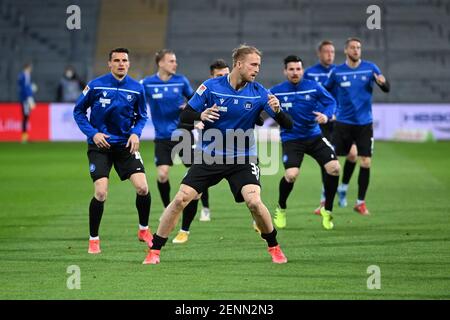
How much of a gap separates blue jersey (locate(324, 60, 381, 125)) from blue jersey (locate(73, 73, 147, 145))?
187 inches

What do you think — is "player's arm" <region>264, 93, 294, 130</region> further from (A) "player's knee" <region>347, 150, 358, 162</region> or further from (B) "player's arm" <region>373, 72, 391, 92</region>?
(A) "player's knee" <region>347, 150, 358, 162</region>

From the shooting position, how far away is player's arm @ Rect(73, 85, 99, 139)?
11516 mm

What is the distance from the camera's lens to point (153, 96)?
14547 millimetres

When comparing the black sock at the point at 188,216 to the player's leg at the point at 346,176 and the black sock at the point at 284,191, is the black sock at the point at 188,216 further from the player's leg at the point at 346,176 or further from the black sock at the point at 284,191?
the player's leg at the point at 346,176

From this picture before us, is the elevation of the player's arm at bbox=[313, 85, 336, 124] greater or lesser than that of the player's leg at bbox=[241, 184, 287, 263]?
greater

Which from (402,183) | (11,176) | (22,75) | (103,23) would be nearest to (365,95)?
(402,183)

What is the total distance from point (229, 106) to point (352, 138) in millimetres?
5888

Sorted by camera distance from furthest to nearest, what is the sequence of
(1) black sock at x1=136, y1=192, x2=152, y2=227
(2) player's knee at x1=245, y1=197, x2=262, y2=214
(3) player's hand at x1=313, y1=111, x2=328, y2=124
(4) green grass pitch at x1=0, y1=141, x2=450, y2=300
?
(3) player's hand at x1=313, y1=111, x2=328, y2=124 < (1) black sock at x1=136, y1=192, x2=152, y2=227 < (2) player's knee at x1=245, y1=197, x2=262, y2=214 < (4) green grass pitch at x1=0, y1=141, x2=450, y2=300

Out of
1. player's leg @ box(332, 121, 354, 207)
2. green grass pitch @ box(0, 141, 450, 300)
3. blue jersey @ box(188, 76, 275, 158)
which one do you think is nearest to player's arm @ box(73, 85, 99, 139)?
green grass pitch @ box(0, 141, 450, 300)

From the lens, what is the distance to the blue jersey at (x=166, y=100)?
1451cm

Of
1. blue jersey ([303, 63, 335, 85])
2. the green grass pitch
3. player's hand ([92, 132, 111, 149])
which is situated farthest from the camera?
blue jersey ([303, 63, 335, 85])

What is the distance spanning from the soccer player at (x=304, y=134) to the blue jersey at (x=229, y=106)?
134 inches

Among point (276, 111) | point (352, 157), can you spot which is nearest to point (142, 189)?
point (276, 111)
